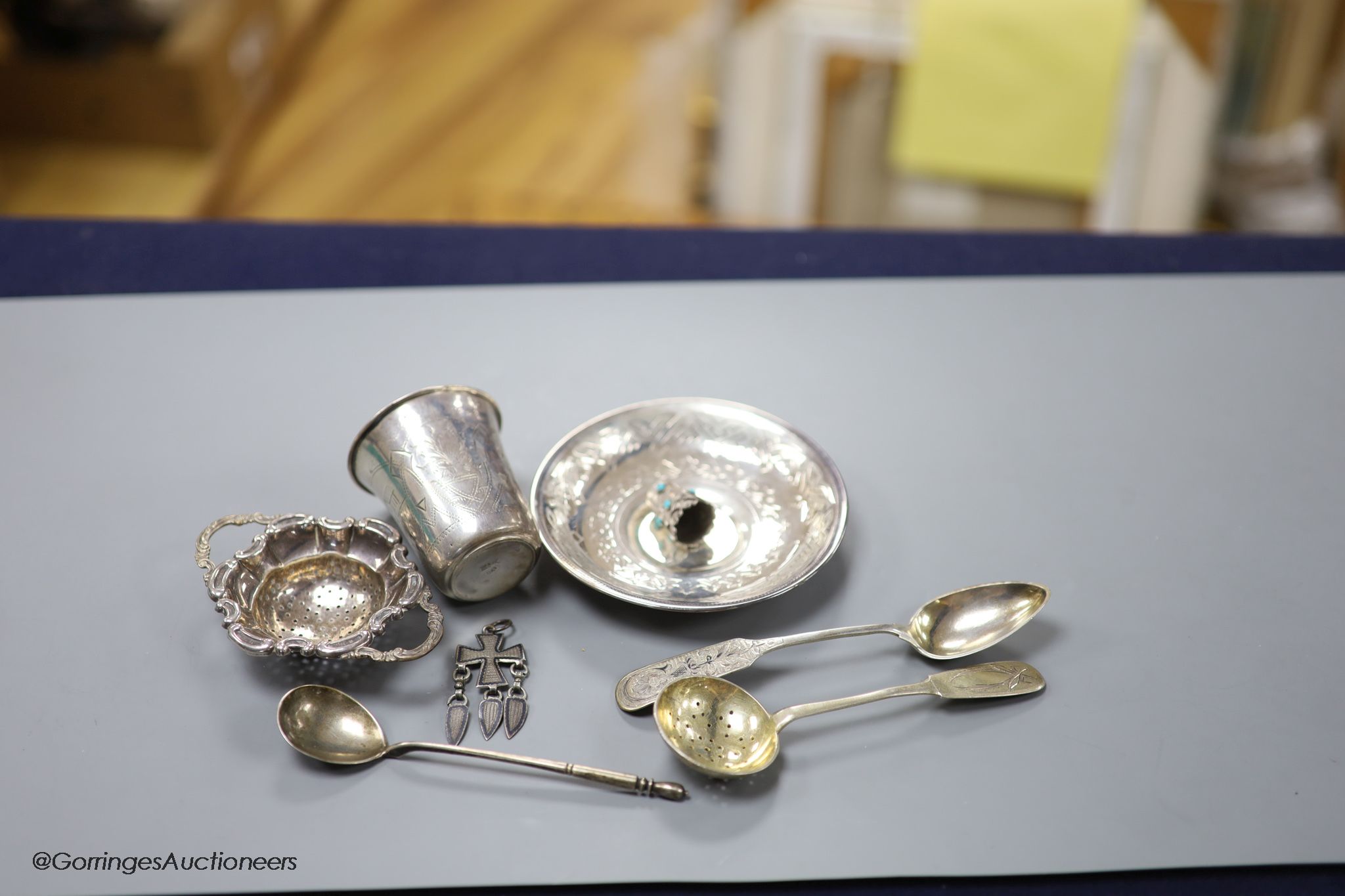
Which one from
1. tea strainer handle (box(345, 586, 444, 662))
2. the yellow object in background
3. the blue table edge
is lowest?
tea strainer handle (box(345, 586, 444, 662))

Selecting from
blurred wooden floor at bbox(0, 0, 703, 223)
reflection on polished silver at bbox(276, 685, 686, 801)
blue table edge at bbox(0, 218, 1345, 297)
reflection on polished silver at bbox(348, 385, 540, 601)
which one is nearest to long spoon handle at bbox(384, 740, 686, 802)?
reflection on polished silver at bbox(276, 685, 686, 801)

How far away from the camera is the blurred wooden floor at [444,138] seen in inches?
97.9

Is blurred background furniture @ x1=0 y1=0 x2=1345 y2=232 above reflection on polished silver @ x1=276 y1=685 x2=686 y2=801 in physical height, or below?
above

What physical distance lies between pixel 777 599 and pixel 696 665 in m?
0.11

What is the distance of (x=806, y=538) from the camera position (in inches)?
39.8

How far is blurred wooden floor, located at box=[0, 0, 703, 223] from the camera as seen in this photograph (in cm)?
249

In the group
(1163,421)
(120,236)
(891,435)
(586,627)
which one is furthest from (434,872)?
(120,236)

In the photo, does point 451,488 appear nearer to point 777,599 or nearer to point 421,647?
point 421,647

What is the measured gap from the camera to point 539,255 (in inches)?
57.2

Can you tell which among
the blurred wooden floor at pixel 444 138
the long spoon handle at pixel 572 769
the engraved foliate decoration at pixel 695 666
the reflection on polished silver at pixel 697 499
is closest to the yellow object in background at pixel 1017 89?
the blurred wooden floor at pixel 444 138

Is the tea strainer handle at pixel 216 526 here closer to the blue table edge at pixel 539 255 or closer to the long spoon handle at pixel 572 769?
the long spoon handle at pixel 572 769

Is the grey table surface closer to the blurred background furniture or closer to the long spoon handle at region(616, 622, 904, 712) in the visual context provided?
the long spoon handle at region(616, 622, 904, 712)

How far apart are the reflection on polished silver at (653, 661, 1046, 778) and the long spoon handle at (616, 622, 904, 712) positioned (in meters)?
0.01

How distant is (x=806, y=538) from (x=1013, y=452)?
0.27 meters
